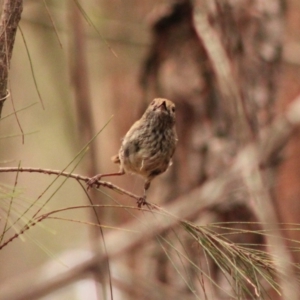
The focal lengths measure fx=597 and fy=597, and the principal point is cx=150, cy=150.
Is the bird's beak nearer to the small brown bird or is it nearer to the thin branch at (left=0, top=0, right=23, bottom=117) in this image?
the small brown bird

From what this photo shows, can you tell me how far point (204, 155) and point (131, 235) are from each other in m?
0.64

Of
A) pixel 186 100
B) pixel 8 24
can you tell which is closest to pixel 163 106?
pixel 8 24

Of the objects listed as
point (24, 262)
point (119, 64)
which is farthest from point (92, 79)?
point (24, 262)

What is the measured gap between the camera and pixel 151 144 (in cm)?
229

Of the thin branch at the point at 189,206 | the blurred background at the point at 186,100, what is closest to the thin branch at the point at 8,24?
the blurred background at the point at 186,100

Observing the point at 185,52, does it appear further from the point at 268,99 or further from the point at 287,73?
the point at 287,73

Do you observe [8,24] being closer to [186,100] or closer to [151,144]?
[151,144]

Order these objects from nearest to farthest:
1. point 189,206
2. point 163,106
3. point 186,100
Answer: point 163,106, point 189,206, point 186,100

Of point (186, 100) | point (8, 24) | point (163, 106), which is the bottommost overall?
point (8, 24)

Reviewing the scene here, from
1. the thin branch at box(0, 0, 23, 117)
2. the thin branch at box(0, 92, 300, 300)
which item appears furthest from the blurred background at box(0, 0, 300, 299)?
the thin branch at box(0, 0, 23, 117)

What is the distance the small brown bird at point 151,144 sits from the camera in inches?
89.5

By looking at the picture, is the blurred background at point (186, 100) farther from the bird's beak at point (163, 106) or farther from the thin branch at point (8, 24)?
the thin branch at point (8, 24)

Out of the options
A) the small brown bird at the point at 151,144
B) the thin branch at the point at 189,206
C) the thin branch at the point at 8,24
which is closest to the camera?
the thin branch at the point at 8,24

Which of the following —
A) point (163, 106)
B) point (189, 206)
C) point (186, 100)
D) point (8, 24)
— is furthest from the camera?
point (186, 100)
